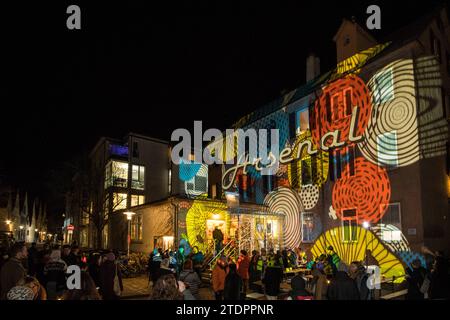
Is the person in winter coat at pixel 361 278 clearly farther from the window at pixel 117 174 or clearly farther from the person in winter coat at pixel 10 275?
the window at pixel 117 174

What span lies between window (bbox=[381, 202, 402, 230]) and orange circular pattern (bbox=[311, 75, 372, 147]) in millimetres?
3798

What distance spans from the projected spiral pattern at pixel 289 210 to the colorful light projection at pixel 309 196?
15.2 inches

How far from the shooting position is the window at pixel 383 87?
55.1 ft

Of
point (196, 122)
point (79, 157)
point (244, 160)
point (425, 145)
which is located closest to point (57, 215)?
point (79, 157)

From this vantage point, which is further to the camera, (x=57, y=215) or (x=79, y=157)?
(x=57, y=215)

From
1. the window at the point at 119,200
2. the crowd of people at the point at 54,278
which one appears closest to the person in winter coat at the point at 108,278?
the crowd of people at the point at 54,278

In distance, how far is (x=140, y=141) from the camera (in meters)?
34.9

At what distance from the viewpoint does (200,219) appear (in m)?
19.9

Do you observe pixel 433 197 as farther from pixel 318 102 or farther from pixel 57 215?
pixel 57 215

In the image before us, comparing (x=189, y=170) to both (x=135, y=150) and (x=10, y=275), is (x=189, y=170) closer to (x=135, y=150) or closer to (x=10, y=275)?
(x=135, y=150)

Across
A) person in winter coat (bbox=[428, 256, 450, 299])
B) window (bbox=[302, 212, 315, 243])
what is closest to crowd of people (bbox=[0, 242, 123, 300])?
person in winter coat (bbox=[428, 256, 450, 299])

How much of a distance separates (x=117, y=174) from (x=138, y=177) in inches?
76.9

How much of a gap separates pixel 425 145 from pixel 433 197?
2.31 meters

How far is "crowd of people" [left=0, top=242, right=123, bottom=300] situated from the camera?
5398 mm
